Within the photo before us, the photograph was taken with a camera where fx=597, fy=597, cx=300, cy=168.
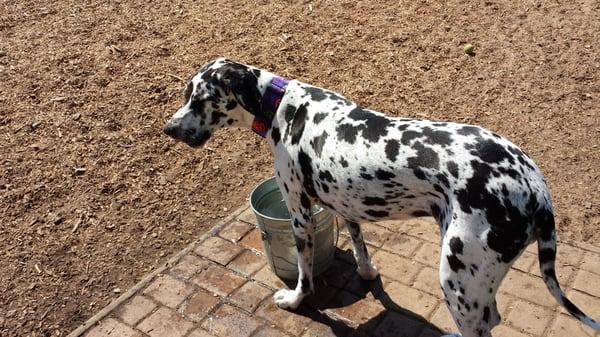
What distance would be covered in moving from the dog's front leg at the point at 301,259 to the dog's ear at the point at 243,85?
0.80 m

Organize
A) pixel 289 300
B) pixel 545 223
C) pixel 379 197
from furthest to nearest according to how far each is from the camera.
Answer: pixel 289 300
pixel 379 197
pixel 545 223

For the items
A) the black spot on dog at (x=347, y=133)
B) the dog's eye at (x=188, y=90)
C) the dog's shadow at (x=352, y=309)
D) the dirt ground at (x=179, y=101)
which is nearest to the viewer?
the black spot on dog at (x=347, y=133)

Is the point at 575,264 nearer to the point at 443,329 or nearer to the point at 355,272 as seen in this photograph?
the point at 443,329

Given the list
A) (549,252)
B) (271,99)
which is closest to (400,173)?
(549,252)

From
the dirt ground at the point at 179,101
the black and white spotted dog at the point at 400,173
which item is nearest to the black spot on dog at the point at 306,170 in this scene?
the black and white spotted dog at the point at 400,173

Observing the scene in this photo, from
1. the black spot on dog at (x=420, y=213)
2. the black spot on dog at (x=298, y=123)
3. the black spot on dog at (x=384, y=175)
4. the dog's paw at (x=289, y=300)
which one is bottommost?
the dog's paw at (x=289, y=300)

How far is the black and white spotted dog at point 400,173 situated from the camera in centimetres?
321

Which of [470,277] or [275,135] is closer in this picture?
[470,277]

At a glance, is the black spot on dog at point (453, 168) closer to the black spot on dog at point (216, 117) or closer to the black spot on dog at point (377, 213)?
the black spot on dog at point (377, 213)

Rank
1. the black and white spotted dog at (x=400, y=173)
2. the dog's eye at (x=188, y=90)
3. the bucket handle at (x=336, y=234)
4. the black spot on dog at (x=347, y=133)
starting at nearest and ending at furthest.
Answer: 1. the black and white spotted dog at (x=400, y=173)
2. the black spot on dog at (x=347, y=133)
3. the dog's eye at (x=188, y=90)
4. the bucket handle at (x=336, y=234)

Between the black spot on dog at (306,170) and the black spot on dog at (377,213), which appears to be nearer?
the black spot on dog at (377,213)

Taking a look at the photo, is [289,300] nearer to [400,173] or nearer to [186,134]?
[186,134]

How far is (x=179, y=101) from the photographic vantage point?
7559mm

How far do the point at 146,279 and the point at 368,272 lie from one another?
1917 mm
